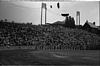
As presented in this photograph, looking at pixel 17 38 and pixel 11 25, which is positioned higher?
pixel 11 25

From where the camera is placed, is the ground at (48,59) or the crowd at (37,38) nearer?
the ground at (48,59)

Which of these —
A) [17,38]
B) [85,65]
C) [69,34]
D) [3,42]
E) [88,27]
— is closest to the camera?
[85,65]

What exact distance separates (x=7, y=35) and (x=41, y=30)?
34.5 ft

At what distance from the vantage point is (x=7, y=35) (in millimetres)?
37281

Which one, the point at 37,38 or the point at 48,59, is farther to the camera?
the point at 37,38

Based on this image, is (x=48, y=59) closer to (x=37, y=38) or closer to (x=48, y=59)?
(x=48, y=59)

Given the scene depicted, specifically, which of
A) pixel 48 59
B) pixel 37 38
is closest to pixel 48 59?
pixel 48 59

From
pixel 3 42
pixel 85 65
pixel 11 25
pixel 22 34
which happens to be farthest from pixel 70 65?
pixel 11 25

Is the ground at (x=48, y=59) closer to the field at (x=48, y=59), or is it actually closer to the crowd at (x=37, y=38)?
the field at (x=48, y=59)

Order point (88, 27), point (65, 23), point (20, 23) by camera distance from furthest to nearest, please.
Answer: point (65, 23), point (88, 27), point (20, 23)

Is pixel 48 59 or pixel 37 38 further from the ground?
pixel 37 38

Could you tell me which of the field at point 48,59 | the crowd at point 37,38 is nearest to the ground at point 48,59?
the field at point 48,59

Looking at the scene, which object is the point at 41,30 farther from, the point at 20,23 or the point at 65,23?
the point at 65,23

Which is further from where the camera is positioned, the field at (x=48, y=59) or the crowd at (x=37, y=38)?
the crowd at (x=37, y=38)
